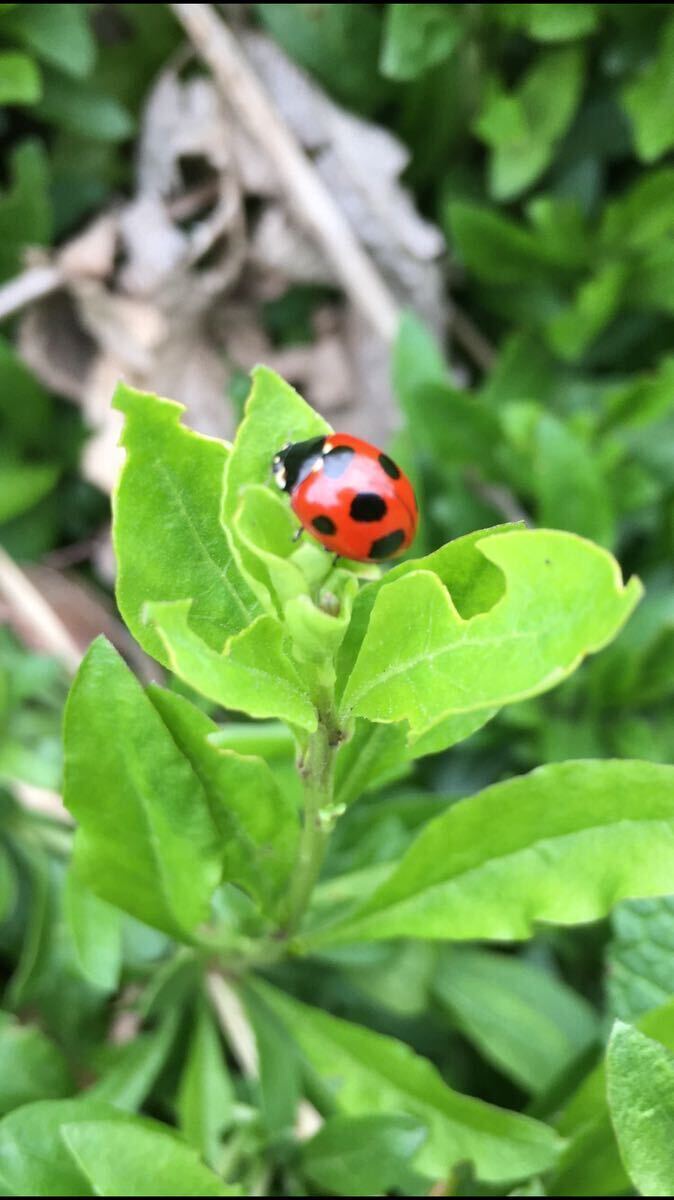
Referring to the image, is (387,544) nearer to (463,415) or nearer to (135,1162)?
(135,1162)

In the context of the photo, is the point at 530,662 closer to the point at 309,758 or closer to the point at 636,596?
the point at 636,596

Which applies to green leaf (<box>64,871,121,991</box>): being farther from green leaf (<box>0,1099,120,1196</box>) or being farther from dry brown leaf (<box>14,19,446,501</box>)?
dry brown leaf (<box>14,19,446,501</box>)

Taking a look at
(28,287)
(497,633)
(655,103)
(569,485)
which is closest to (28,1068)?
(497,633)

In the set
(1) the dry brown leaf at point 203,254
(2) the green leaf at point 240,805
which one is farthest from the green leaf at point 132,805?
(1) the dry brown leaf at point 203,254

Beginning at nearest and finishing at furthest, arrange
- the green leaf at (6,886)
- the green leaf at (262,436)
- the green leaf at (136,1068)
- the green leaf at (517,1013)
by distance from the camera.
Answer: the green leaf at (262,436)
the green leaf at (136,1068)
the green leaf at (6,886)
the green leaf at (517,1013)

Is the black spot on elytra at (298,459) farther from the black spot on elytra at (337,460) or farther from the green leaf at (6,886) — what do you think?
the green leaf at (6,886)

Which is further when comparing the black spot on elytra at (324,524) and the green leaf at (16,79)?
the green leaf at (16,79)

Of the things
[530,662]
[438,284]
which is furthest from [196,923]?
[438,284]
